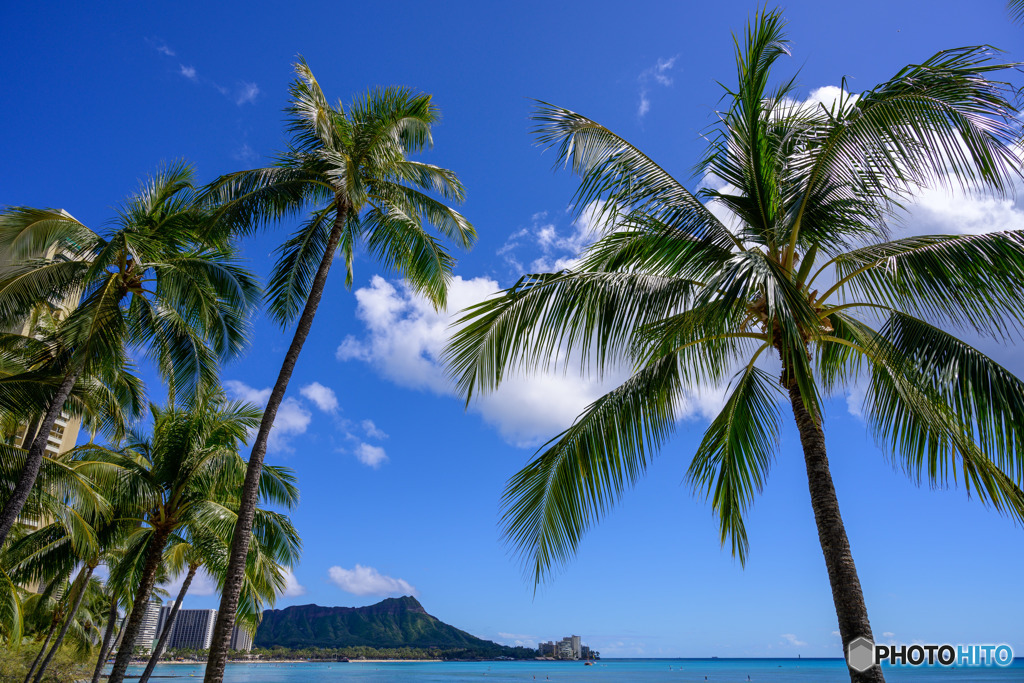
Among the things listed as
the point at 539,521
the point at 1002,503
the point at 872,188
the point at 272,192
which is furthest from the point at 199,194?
the point at 1002,503

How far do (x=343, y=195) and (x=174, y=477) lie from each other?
26.4 ft

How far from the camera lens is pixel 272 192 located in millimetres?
8906

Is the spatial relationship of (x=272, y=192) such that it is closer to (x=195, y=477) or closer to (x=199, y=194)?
(x=199, y=194)

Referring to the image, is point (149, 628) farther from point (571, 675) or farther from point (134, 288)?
point (134, 288)

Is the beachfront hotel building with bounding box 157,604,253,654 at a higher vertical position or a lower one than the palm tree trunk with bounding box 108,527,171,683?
higher

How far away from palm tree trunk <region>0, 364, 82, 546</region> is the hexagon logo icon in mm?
9250

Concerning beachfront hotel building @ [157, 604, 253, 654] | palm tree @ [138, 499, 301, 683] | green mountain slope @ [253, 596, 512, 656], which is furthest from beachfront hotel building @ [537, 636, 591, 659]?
palm tree @ [138, 499, 301, 683]

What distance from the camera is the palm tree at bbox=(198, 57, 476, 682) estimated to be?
28.9 ft

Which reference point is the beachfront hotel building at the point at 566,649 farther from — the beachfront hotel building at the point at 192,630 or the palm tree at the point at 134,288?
the palm tree at the point at 134,288

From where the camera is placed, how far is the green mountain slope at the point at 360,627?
13350cm

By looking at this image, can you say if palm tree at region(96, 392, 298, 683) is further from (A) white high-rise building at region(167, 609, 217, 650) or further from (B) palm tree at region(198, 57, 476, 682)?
(A) white high-rise building at region(167, 609, 217, 650)

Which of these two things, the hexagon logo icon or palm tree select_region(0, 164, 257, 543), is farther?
palm tree select_region(0, 164, 257, 543)

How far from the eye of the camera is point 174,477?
13234 millimetres

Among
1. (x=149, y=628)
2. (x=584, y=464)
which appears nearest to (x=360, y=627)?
(x=149, y=628)
